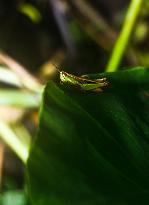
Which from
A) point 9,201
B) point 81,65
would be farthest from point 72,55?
point 9,201

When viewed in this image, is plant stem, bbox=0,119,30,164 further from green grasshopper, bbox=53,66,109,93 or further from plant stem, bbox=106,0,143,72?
green grasshopper, bbox=53,66,109,93

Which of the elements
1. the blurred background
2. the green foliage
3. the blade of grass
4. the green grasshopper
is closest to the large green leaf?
the green grasshopper

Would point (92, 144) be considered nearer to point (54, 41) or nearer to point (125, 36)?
point (125, 36)

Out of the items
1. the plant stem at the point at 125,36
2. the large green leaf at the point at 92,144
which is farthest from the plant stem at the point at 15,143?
the large green leaf at the point at 92,144

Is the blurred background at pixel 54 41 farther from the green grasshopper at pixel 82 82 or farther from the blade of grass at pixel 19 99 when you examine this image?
the green grasshopper at pixel 82 82

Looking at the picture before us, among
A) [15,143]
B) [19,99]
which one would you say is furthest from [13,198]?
[19,99]
